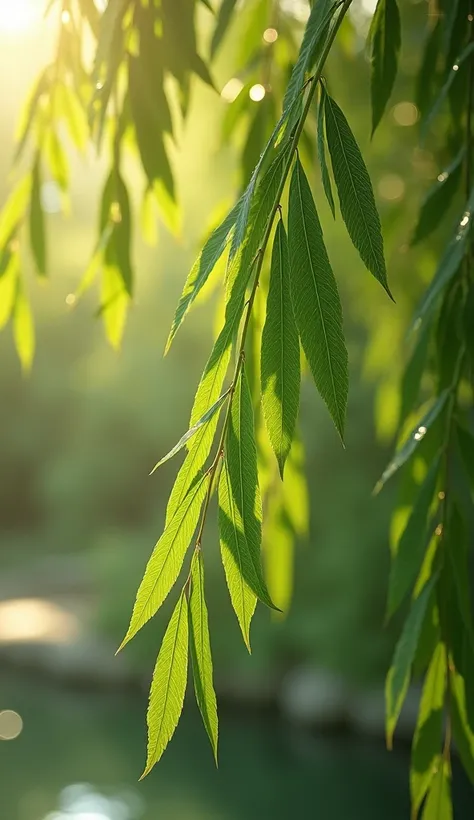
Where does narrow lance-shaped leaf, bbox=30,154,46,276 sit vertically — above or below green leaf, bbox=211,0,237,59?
below

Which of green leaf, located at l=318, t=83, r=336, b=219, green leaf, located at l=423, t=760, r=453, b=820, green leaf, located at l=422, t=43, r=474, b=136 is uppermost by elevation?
green leaf, located at l=422, t=43, r=474, b=136

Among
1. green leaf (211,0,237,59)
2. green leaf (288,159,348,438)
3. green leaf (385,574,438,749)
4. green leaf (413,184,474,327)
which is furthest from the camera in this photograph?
green leaf (211,0,237,59)

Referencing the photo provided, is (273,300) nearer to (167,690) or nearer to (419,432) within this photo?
(167,690)

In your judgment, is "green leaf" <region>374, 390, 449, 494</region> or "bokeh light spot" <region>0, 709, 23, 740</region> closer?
"green leaf" <region>374, 390, 449, 494</region>

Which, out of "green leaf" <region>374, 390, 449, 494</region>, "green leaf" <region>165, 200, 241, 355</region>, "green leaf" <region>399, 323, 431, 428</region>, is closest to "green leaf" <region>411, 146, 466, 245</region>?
"green leaf" <region>399, 323, 431, 428</region>

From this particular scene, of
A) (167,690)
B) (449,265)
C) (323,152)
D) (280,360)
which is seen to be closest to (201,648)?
(167,690)

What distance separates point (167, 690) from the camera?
1.87ft

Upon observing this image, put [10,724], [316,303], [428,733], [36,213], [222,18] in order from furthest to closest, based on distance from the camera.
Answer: [10,724]
[36,213]
[222,18]
[428,733]
[316,303]

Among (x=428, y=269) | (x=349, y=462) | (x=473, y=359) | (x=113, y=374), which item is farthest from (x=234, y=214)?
(x=113, y=374)

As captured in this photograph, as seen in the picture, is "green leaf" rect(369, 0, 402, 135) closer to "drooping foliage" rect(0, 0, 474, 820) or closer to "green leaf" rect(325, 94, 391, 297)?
"drooping foliage" rect(0, 0, 474, 820)

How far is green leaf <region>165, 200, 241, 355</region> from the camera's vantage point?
1.76 feet

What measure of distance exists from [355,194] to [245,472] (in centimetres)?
15

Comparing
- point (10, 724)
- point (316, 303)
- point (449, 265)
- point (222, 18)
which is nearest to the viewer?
point (316, 303)

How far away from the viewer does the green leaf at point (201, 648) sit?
0.57 meters
